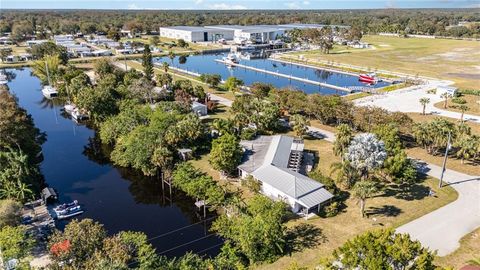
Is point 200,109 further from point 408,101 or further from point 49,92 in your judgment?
point 408,101

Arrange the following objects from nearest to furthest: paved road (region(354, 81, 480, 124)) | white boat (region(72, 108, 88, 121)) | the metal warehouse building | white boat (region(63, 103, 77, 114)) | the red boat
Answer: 1. white boat (region(72, 108, 88, 121))
2. paved road (region(354, 81, 480, 124))
3. white boat (region(63, 103, 77, 114))
4. the red boat
5. the metal warehouse building

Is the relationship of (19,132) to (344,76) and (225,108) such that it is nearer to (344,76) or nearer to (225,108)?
(225,108)

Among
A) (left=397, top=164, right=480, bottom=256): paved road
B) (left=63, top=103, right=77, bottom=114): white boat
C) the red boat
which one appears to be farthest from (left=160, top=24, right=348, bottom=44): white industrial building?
(left=397, top=164, right=480, bottom=256): paved road

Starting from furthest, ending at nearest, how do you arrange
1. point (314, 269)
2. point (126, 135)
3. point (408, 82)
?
point (408, 82)
point (126, 135)
point (314, 269)

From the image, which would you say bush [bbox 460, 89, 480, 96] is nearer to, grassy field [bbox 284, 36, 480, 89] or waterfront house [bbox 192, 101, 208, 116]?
grassy field [bbox 284, 36, 480, 89]

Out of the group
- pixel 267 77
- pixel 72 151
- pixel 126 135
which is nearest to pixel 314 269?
pixel 126 135

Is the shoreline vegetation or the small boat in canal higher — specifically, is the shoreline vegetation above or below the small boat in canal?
above

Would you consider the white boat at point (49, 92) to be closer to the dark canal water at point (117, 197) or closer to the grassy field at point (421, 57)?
the dark canal water at point (117, 197)
